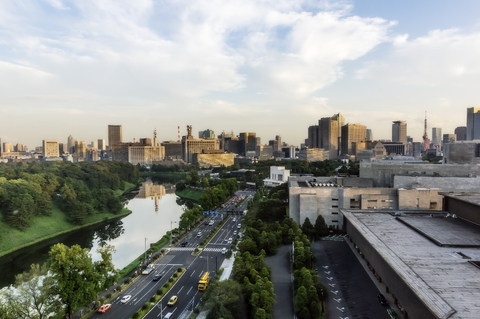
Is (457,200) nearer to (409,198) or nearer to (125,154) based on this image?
(409,198)

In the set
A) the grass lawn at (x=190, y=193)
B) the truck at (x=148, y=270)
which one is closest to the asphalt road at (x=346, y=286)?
the truck at (x=148, y=270)

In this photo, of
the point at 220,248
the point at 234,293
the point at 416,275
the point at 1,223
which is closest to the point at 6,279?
the point at 1,223

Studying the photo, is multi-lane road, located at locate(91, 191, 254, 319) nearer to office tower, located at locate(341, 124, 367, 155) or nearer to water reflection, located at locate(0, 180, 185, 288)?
water reflection, located at locate(0, 180, 185, 288)

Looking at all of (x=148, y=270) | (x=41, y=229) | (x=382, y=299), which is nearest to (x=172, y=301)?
(x=148, y=270)

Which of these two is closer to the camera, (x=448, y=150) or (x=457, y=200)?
(x=457, y=200)

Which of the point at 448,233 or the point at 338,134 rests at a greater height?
the point at 338,134

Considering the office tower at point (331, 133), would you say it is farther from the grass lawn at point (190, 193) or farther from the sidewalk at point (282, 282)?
the sidewalk at point (282, 282)
